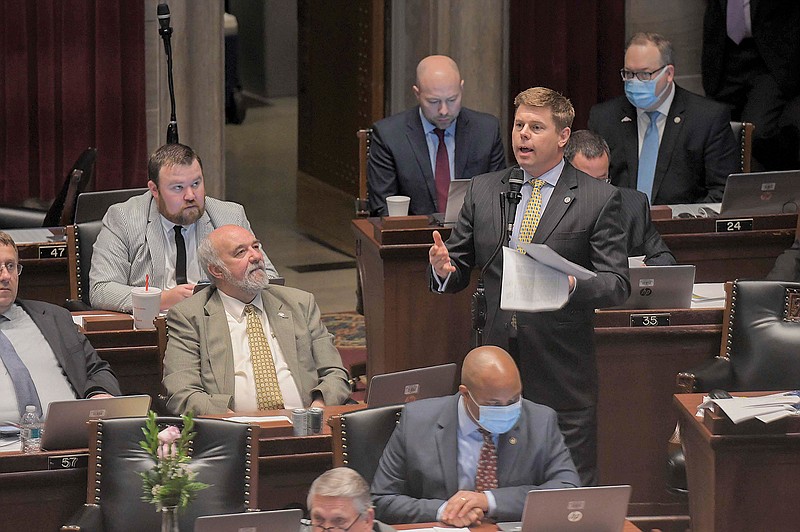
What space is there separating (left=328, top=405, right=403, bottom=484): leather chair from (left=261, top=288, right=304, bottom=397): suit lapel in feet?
2.65

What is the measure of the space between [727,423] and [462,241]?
3.74 feet

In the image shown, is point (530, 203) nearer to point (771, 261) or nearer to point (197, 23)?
point (771, 261)

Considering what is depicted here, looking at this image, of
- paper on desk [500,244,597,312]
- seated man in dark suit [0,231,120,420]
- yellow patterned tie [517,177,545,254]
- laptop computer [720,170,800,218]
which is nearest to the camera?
paper on desk [500,244,597,312]

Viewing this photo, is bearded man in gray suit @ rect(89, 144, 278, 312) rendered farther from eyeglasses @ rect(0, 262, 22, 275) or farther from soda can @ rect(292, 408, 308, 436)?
soda can @ rect(292, 408, 308, 436)

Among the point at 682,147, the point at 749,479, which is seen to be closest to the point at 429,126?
the point at 682,147

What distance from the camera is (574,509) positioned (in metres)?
4.14

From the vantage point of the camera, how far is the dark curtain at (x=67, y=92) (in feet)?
27.8

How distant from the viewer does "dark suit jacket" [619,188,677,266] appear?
21.0 feet

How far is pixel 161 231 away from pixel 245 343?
3.22ft

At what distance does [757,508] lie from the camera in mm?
4996

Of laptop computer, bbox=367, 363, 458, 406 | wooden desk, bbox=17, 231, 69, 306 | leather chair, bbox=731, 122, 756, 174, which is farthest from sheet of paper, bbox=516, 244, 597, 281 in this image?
leather chair, bbox=731, 122, 756, 174

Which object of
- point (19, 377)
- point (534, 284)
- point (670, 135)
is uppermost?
point (670, 135)

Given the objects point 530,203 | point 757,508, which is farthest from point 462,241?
point 757,508

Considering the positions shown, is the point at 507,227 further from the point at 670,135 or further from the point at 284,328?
the point at 670,135
